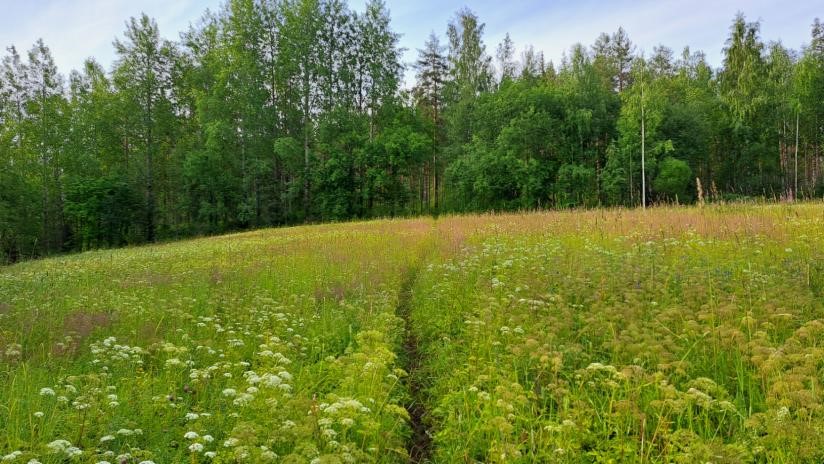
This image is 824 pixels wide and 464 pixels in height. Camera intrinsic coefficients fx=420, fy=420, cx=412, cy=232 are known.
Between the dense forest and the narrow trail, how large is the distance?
A: 30.8m

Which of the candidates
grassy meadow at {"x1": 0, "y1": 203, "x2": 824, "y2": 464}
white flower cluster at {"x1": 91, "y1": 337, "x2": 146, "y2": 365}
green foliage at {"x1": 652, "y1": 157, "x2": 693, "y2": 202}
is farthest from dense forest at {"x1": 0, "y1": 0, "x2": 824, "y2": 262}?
white flower cluster at {"x1": 91, "y1": 337, "x2": 146, "y2": 365}

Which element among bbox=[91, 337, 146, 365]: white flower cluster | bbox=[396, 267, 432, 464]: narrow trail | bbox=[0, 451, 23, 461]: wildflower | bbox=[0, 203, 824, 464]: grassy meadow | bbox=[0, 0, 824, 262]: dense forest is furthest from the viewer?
bbox=[0, 0, 824, 262]: dense forest

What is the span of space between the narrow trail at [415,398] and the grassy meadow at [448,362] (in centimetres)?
2

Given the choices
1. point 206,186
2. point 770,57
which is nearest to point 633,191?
point 770,57

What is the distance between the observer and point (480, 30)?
4128 cm

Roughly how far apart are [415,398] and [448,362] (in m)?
0.59

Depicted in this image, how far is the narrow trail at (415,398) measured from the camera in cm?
353

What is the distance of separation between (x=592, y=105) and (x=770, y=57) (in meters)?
15.3

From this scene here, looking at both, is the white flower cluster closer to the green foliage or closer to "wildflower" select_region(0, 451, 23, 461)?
"wildflower" select_region(0, 451, 23, 461)

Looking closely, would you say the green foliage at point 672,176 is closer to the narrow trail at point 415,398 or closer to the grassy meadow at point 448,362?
the grassy meadow at point 448,362

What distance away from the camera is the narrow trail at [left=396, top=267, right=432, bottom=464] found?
3.53 m

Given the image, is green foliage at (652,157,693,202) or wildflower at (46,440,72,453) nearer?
wildflower at (46,440,72,453)

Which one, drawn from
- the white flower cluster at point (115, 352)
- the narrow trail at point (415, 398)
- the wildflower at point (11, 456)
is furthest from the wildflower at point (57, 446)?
the narrow trail at point (415, 398)

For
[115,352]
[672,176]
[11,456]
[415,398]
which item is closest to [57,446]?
[11,456]
